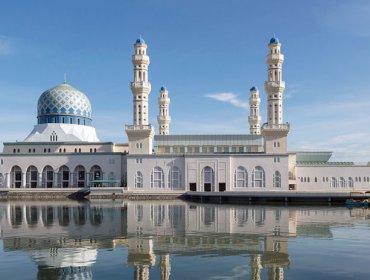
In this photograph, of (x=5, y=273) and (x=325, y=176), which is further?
(x=325, y=176)

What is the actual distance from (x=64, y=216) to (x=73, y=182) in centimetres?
3138

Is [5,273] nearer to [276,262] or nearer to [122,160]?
[276,262]

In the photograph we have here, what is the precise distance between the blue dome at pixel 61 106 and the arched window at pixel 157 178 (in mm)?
22586

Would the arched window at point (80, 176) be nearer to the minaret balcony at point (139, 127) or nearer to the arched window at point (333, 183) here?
the minaret balcony at point (139, 127)

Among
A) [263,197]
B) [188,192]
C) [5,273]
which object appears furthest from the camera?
[188,192]

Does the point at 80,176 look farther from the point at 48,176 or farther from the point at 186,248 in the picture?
the point at 186,248

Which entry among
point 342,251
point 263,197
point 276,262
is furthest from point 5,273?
point 263,197

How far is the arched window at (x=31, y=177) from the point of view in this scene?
67562 mm

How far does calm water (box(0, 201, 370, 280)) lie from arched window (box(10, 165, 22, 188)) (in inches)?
1399

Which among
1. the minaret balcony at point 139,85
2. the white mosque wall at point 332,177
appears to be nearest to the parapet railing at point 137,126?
the minaret balcony at point 139,85

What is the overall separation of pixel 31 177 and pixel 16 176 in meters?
2.39

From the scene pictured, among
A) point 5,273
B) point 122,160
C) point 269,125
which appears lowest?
point 5,273

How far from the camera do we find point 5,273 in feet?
55.2

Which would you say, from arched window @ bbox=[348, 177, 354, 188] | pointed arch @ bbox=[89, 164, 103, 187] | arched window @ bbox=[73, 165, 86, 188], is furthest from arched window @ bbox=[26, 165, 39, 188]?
arched window @ bbox=[348, 177, 354, 188]
